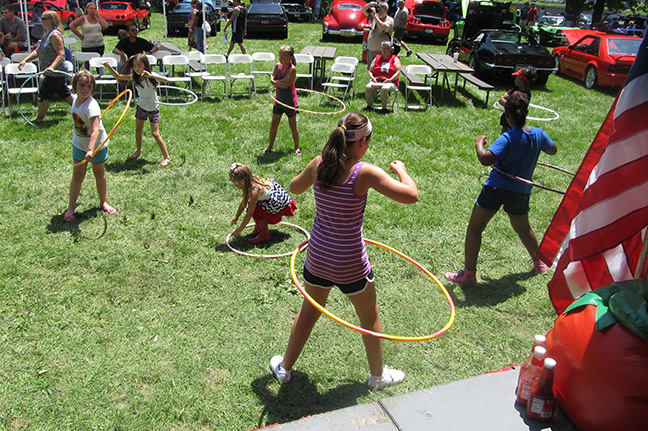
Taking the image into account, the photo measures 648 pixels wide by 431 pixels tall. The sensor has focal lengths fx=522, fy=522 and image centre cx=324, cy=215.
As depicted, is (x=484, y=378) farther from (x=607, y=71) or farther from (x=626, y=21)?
(x=626, y=21)

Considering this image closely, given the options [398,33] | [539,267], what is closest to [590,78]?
[398,33]

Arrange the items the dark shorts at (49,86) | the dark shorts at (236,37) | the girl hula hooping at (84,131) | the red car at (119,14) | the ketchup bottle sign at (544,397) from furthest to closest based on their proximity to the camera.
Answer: the red car at (119,14), the dark shorts at (236,37), the dark shorts at (49,86), the girl hula hooping at (84,131), the ketchup bottle sign at (544,397)

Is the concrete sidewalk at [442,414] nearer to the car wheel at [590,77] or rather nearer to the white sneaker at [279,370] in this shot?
the white sneaker at [279,370]

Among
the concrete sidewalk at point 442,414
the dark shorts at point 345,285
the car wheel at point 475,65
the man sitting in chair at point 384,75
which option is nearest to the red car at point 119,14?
the car wheel at point 475,65

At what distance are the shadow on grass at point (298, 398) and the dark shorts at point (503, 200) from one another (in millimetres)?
2074

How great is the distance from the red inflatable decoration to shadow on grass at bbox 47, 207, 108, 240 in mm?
4811

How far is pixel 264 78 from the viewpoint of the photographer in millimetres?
13359

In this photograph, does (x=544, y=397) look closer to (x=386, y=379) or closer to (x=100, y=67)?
(x=386, y=379)

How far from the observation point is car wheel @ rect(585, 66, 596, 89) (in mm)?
14039

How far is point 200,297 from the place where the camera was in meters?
4.74

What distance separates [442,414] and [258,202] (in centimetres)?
321

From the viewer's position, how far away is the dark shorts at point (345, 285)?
10.6ft

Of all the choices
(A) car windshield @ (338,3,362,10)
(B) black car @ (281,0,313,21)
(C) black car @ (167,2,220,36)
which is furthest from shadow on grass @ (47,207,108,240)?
(B) black car @ (281,0,313,21)

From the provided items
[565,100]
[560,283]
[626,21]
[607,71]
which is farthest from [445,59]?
[626,21]
